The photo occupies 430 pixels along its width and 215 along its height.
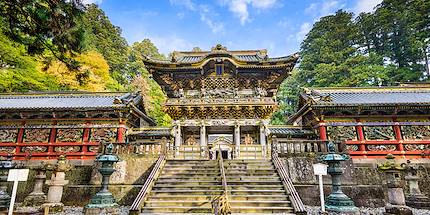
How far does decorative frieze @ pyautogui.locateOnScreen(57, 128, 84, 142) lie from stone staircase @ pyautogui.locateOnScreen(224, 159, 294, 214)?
998 cm

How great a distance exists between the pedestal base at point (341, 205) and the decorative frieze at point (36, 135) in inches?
650

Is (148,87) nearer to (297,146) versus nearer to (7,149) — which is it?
(7,149)

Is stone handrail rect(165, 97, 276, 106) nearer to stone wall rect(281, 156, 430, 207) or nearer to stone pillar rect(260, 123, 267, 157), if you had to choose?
stone pillar rect(260, 123, 267, 157)

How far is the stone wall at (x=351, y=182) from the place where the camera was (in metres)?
10.3

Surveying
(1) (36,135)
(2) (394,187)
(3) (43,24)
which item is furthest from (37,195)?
(2) (394,187)

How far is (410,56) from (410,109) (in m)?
21.5

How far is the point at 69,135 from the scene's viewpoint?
1499cm

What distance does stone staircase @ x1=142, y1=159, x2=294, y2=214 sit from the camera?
8383mm

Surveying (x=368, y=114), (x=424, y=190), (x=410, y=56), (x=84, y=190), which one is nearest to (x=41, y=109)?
(x=84, y=190)

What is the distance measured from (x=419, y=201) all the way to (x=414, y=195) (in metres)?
0.27

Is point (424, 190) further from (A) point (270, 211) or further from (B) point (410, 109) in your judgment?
(A) point (270, 211)

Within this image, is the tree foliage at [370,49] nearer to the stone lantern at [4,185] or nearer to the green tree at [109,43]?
the green tree at [109,43]

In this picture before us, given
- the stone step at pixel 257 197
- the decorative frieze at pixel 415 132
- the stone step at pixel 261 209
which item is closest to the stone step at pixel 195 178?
the stone step at pixel 257 197

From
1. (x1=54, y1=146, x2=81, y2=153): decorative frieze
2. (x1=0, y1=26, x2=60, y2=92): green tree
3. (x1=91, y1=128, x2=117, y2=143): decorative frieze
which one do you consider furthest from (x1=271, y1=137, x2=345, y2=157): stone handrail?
(x1=0, y1=26, x2=60, y2=92): green tree
